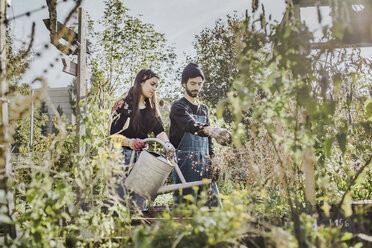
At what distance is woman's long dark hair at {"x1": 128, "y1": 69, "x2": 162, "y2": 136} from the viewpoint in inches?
123

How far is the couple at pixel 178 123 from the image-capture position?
297 centimetres

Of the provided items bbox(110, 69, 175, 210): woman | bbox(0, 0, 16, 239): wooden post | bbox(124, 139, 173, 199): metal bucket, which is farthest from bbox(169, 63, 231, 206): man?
bbox(0, 0, 16, 239): wooden post

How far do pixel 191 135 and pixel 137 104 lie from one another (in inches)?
23.7

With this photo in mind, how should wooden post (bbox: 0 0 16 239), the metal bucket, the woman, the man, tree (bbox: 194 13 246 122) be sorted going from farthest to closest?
tree (bbox: 194 13 246 122)
the woman
the man
the metal bucket
wooden post (bbox: 0 0 16 239)

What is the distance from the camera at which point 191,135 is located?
306cm

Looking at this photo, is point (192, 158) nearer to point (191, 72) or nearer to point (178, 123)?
point (178, 123)

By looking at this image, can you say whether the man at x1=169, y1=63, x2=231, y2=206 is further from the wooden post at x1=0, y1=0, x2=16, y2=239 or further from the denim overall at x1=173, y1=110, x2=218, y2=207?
the wooden post at x1=0, y1=0, x2=16, y2=239

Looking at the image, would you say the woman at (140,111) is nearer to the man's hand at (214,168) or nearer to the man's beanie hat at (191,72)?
the man's beanie hat at (191,72)

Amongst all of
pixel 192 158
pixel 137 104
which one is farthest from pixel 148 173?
pixel 137 104

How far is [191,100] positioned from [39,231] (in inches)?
82.2

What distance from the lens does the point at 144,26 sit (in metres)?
7.71

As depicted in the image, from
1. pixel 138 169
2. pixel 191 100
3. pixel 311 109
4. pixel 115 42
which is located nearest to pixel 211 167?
pixel 191 100

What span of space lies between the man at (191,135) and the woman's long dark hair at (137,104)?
0.23 meters

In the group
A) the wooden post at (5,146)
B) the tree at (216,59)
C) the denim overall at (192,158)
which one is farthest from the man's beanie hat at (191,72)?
the tree at (216,59)
